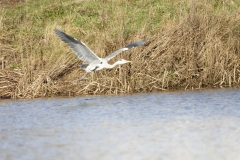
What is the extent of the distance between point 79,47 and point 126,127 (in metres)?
3.40

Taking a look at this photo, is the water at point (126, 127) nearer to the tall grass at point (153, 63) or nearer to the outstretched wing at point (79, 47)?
the tall grass at point (153, 63)

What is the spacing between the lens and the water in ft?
28.8

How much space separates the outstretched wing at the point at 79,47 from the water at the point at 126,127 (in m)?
0.89

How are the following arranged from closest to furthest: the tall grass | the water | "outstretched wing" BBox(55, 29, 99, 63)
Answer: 1. the water
2. "outstretched wing" BBox(55, 29, 99, 63)
3. the tall grass

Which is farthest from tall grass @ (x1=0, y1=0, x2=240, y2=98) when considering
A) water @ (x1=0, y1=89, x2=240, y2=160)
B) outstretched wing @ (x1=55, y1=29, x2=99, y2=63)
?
outstretched wing @ (x1=55, y1=29, x2=99, y2=63)

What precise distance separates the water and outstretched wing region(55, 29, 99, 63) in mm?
886

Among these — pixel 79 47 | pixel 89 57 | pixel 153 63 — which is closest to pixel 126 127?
pixel 79 47

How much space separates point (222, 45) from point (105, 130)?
4.82m

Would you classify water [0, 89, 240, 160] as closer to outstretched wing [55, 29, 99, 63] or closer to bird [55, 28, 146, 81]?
bird [55, 28, 146, 81]

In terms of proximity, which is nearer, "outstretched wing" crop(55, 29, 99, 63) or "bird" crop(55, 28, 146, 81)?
"outstretched wing" crop(55, 29, 99, 63)

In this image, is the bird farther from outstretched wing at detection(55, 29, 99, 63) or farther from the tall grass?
the tall grass

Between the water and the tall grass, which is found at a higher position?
the tall grass

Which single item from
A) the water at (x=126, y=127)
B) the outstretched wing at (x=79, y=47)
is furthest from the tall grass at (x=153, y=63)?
the outstretched wing at (x=79, y=47)

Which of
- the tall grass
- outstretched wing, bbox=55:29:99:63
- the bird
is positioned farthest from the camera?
the tall grass
